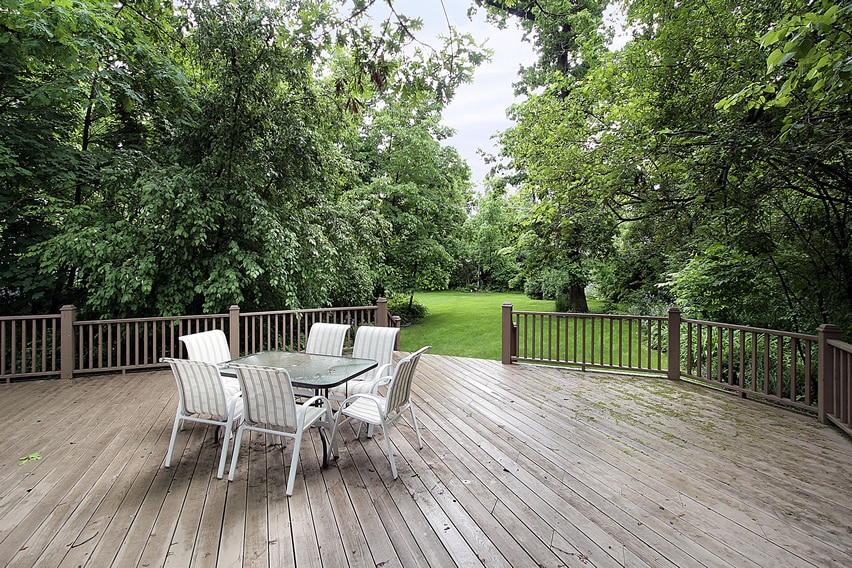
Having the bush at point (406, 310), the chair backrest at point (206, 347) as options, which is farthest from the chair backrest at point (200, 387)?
the bush at point (406, 310)

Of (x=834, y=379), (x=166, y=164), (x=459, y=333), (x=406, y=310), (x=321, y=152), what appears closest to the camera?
(x=834, y=379)

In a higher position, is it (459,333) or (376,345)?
(376,345)

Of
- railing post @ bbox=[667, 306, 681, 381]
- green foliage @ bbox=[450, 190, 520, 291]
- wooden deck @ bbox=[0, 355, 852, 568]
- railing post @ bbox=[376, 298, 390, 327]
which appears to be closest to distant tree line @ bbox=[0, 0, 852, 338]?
railing post @ bbox=[667, 306, 681, 381]

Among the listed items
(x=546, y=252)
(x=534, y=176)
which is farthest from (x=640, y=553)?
(x=546, y=252)

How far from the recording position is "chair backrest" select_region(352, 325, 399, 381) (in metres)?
3.95

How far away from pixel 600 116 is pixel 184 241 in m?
7.00

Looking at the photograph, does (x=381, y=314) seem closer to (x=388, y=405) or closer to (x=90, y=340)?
(x=388, y=405)

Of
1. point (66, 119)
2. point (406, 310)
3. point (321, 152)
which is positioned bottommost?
point (406, 310)

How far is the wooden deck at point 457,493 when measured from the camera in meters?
2.02

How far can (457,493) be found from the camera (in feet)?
8.43

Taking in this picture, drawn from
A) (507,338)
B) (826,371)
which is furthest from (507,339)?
(826,371)

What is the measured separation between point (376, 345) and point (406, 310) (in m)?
10.4

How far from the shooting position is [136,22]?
5.56m

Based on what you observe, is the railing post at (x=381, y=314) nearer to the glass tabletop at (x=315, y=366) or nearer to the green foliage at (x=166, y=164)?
the green foliage at (x=166, y=164)
